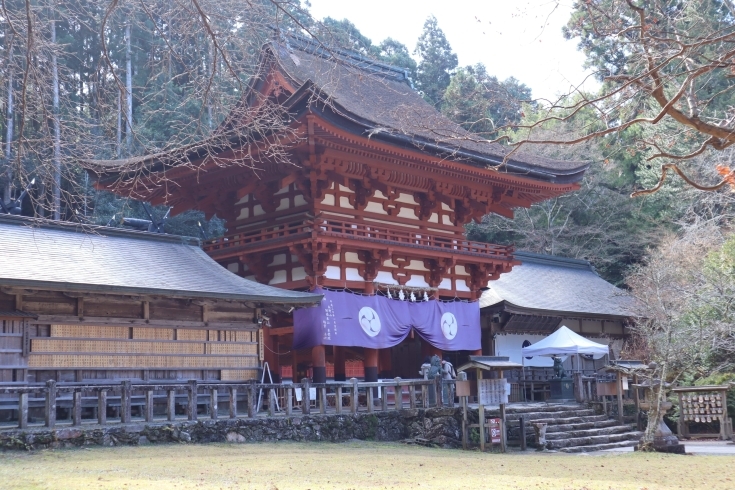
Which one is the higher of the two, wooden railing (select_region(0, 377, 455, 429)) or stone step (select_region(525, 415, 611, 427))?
wooden railing (select_region(0, 377, 455, 429))

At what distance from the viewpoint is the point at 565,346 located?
2669 cm

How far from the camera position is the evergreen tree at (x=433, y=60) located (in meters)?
59.8

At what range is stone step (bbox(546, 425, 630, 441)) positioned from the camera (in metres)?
19.9

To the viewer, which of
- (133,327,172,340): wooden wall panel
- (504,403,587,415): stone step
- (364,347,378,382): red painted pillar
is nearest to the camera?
(133,327,172,340): wooden wall panel

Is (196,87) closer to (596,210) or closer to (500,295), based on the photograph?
(500,295)

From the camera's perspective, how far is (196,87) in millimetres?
9711

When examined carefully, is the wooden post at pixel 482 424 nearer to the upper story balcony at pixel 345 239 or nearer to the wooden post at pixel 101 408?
the upper story balcony at pixel 345 239

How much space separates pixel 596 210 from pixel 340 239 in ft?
82.4

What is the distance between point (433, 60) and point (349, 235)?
4154 centimetres

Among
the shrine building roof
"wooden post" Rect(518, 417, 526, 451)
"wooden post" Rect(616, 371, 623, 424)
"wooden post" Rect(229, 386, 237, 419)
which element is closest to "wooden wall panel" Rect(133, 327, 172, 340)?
"wooden post" Rect(229, 386, 237, 419)

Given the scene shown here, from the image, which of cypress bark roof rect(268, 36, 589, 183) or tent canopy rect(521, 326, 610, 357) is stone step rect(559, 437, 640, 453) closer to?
tent canopy rect(521, 326, 610, 357)

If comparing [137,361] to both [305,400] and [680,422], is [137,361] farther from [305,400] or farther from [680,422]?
[680,422]

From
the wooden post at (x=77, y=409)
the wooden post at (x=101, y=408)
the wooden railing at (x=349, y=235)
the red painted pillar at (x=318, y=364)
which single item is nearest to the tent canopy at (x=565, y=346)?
the wooden railing at (x=349, y=235)

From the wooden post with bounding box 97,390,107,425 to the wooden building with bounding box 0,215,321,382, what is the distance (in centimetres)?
205
